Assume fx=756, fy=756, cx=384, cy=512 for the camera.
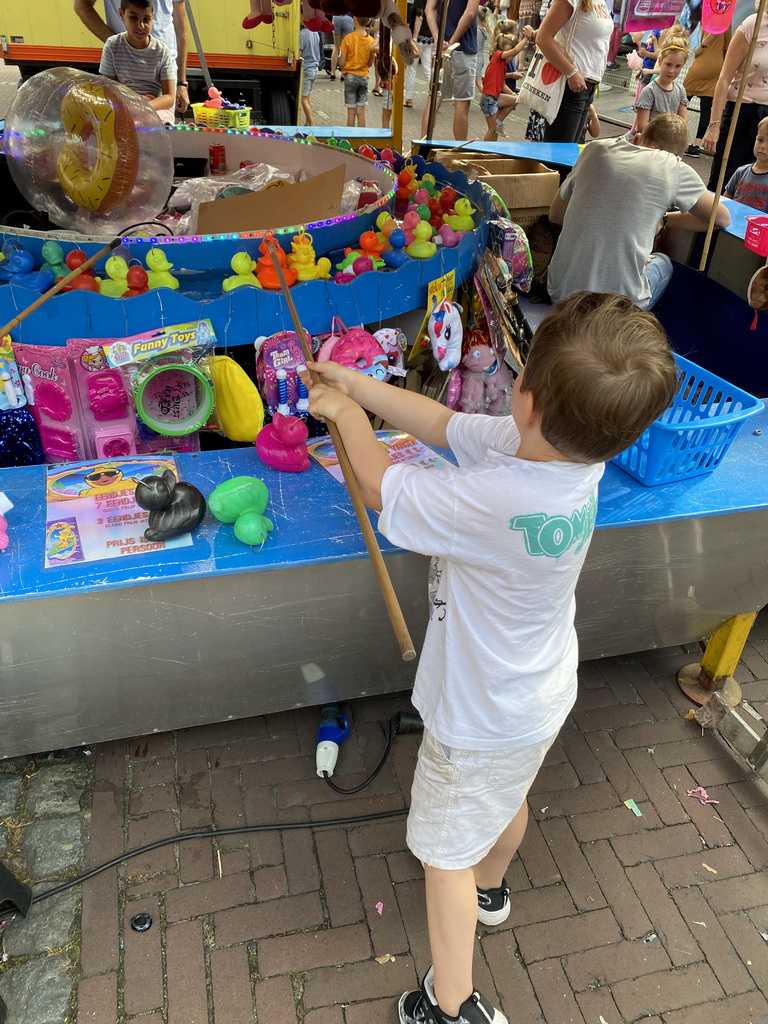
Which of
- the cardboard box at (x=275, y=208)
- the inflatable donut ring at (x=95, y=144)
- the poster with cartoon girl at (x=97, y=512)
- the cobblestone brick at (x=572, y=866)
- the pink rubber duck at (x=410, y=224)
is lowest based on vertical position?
the cobblestone brick at (x=572, y=866)

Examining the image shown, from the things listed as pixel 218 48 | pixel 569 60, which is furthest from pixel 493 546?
pixel 218 48

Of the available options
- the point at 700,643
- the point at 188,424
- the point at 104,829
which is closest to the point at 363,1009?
the point at 104,829

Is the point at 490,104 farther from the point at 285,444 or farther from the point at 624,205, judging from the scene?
the point at 285,444

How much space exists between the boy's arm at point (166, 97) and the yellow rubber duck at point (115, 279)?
3.76m

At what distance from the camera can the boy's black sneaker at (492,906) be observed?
6.81 ft

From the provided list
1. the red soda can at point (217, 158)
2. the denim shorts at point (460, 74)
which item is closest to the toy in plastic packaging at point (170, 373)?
the red soda can at point (217, 158)

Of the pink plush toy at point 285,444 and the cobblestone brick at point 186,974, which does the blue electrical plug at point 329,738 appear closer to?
the cobblestone brick at point 186,974

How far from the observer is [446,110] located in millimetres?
13180

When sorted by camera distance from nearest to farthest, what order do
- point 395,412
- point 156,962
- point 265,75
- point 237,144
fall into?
point 395,412 < point 156,962 < point 237,144 < point 265,75

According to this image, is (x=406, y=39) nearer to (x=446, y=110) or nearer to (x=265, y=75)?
(x=265, y=75)

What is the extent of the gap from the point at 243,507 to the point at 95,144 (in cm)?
168

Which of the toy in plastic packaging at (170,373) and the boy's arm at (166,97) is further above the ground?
the boy's arm at (166,97)

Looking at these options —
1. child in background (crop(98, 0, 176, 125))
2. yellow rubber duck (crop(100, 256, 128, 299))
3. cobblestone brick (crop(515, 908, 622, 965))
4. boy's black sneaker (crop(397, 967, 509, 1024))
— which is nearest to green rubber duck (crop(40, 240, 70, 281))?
yellow rubber duck (crop(100, 256, 128, 299))

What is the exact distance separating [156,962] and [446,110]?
45.9 feet
